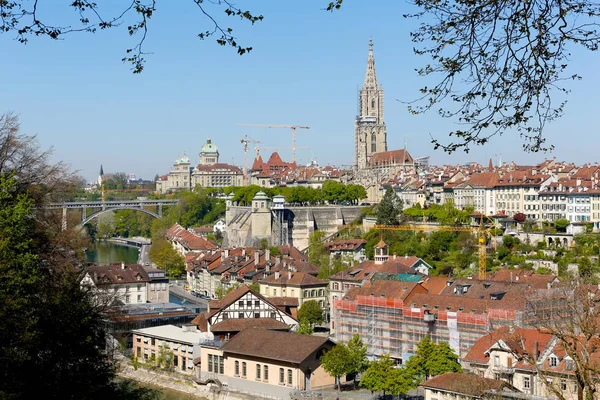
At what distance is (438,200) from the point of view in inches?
1623

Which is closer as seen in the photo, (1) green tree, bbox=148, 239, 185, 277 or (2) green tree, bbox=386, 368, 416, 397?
(2) green tree, bbox=386, 368, 416, 397

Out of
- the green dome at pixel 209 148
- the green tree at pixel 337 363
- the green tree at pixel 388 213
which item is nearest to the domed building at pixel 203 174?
the green dome at pixel 209 148

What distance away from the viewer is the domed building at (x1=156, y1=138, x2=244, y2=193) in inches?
3374

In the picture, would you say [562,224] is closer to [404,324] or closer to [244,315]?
[404,324]


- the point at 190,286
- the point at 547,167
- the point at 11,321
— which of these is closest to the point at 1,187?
the point at 11,321

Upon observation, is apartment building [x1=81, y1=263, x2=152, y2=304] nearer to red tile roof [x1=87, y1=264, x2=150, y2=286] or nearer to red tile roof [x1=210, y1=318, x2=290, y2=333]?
red tile roof [x1=87, y1=264, x2=150, y2=286]

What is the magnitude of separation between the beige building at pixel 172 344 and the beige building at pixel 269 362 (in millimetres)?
882

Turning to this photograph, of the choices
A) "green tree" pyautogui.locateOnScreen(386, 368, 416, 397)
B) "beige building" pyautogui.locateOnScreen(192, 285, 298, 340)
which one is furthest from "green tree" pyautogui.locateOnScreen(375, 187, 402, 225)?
"green tree" pyautogui.locateOnScreen(386, 368, 416, 397)

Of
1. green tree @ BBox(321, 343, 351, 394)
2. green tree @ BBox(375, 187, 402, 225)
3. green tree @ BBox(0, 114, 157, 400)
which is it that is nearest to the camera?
green tree @ BBox(0, 114, 157, 400)

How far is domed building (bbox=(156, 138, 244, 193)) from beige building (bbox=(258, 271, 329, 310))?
5416cm

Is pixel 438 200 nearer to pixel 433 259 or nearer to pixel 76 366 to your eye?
pixel 433 259

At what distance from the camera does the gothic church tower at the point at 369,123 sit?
58281mm

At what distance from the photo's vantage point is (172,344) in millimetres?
20484

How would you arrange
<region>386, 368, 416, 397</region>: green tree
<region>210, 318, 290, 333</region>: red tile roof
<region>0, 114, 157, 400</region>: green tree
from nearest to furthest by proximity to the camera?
1. <region>0, 114, 157, 400</region>: green tree
2. <region>386, 368, 416, 397</region>: green tree
3. <region>210, 318, 290, 333</region>: red tile roof
